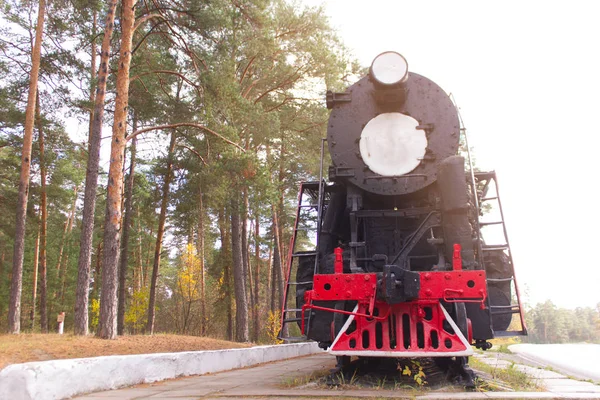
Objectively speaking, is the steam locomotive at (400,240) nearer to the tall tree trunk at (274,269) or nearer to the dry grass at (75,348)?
the dry grass at (75,348)

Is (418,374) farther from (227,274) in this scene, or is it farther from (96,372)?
(227,274)

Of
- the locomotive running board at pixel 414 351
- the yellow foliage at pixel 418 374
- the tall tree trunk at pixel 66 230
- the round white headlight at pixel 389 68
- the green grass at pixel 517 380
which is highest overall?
the tall tree trunk at pixel 66 230

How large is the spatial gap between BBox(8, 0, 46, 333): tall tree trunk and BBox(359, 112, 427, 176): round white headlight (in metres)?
12.5

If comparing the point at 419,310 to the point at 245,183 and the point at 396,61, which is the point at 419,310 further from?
the point at 245,183

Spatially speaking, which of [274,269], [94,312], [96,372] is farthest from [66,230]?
[96,372]

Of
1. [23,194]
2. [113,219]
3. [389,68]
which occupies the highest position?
[23,194]

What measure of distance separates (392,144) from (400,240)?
3.82ft

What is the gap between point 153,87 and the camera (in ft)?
47.1

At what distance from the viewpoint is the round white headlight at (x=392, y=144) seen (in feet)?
18.4

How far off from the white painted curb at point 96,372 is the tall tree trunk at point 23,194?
955 cm

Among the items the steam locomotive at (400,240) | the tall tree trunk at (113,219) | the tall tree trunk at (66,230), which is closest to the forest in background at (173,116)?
the tall tree trunk at (113,219)

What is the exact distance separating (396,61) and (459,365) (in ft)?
11.4

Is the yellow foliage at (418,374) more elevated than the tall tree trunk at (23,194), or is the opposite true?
the tall tree trunk at (23,194)

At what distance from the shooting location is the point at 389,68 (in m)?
5.67
